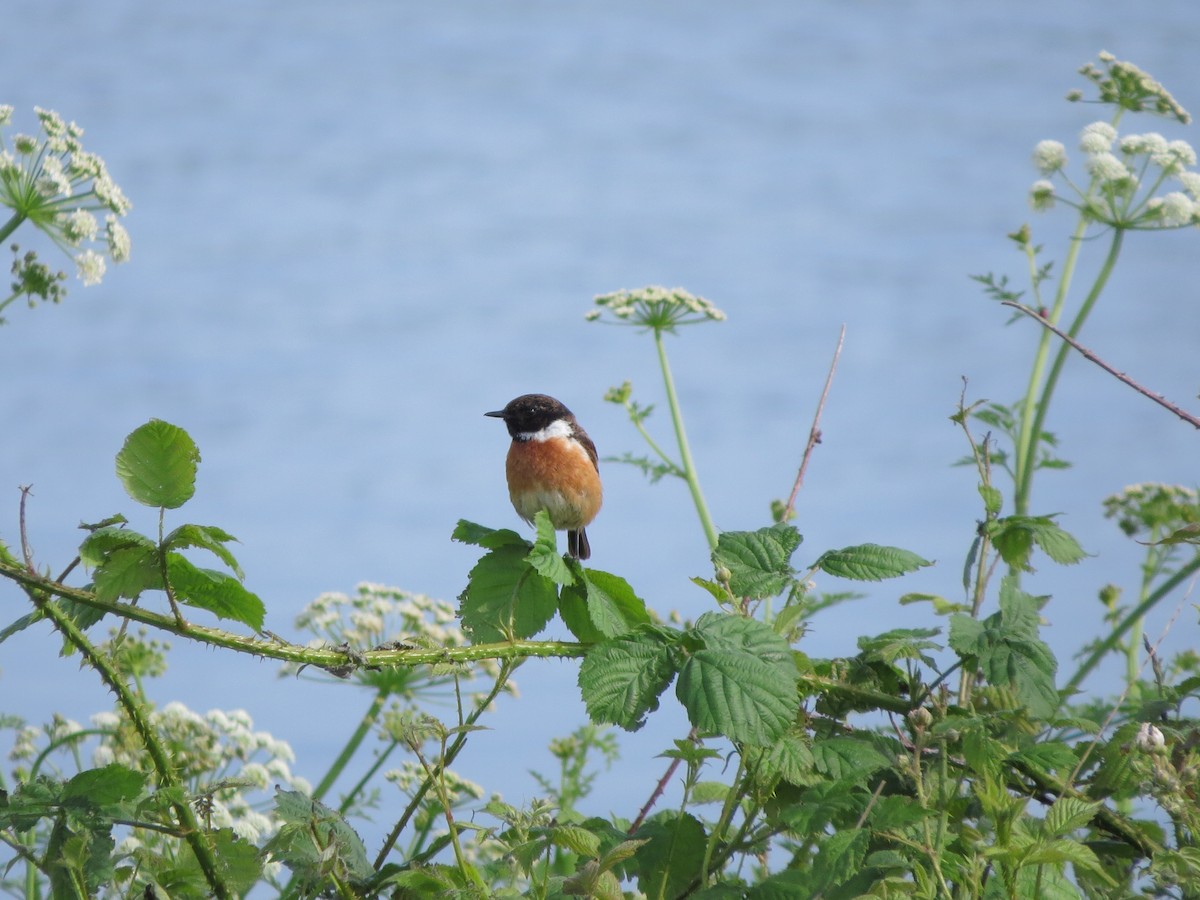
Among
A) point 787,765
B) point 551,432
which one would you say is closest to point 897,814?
point 787,765

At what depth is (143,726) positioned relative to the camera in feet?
6.68

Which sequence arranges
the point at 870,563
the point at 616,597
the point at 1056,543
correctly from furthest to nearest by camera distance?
the point at 1056,543 → the point at 616,597 → the point at 870,563

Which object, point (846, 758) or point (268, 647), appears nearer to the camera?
point (268, 647)

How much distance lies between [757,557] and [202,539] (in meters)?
1.04

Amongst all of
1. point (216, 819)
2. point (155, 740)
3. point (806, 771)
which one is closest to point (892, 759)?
point (806, 771)

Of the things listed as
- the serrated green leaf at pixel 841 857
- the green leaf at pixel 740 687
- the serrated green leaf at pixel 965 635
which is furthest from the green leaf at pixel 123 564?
the serrated green leaf at pixel 965 635

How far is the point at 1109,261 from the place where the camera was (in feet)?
16.8

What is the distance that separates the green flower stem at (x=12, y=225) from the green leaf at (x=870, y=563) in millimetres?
2635

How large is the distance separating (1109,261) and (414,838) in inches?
142

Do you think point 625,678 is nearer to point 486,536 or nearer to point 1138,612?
point 486,536

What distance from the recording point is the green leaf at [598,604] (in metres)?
2.38

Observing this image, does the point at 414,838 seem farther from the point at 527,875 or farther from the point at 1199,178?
the point at 1199,178

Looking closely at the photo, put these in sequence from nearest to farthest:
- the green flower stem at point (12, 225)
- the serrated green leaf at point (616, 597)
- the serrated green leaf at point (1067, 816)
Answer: the serrated green leaf at point (1067, 816)
the serrated green leaf at point (616, 597)
the green flower stem at point (12, 225)

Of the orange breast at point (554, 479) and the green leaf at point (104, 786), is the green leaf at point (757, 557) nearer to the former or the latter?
the green leaf at point (104, 786)
